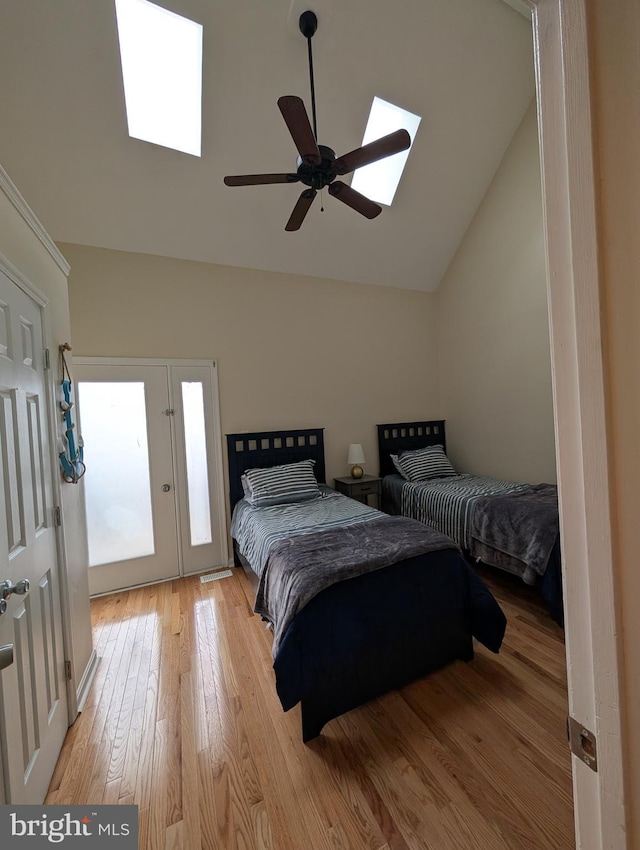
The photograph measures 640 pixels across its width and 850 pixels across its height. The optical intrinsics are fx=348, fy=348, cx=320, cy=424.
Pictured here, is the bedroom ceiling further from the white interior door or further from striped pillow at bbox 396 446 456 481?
striped pillow at bbox 396 446 456 481

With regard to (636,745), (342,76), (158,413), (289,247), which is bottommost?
(636,745)

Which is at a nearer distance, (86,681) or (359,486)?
(86,681)

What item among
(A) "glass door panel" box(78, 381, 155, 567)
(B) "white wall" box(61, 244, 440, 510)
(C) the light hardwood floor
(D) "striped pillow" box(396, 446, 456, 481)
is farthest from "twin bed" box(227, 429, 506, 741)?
(B) "white wall" box(61, 244, 440, 510)

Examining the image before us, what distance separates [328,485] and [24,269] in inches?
119

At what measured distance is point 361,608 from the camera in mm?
1674

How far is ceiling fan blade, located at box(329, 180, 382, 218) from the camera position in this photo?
208 cm

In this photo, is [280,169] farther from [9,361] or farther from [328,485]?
[328,485]

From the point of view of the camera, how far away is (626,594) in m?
0.43

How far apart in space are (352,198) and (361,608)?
93.8 inches

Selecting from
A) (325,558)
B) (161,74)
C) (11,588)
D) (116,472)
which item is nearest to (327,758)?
(325,558)

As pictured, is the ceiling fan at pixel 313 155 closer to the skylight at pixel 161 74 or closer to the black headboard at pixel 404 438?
the skylight at pixel 161 74

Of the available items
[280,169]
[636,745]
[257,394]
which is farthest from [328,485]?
[636,745]

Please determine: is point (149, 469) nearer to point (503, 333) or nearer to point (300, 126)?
→ point (300, 126)

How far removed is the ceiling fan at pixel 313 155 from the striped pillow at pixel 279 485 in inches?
84.4
